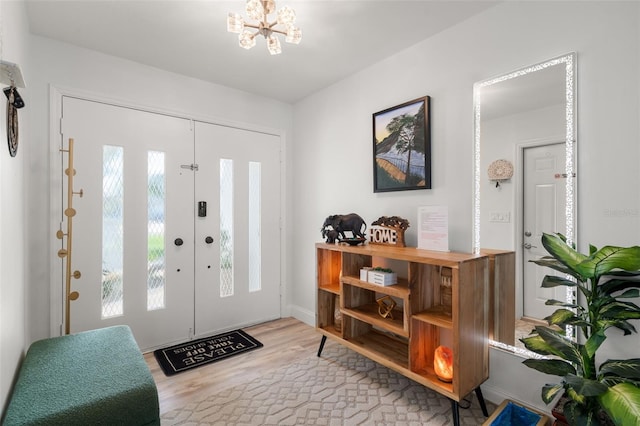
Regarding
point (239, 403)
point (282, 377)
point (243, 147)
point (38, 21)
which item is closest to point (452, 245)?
point (282, 377)

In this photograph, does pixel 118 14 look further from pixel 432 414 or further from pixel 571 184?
pixel 432 414

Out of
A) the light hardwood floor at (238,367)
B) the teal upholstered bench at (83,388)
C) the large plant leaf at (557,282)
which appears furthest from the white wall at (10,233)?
the large plant leaf at (557,282)

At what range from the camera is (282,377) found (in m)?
2.39

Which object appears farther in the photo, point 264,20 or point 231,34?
point 231,34

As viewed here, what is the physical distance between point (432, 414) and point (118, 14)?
3.32 meters

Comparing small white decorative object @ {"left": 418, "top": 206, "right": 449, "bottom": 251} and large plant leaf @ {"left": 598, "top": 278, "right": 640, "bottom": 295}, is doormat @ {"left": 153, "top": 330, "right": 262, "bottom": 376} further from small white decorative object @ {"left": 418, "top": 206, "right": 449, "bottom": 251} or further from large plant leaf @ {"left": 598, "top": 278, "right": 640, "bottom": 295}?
large plant leaf @ {"left": 598, "top": 278, "right": 640, "bottom": 295}

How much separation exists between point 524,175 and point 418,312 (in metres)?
1.08

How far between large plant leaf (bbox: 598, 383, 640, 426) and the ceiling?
7.14 feet

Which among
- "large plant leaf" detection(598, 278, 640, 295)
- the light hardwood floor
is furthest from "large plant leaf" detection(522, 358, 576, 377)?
the light hardwood floor

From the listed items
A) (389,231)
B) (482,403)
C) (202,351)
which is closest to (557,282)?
(482,403)

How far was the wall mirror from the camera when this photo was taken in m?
1.75

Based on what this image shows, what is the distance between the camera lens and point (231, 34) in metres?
2.33

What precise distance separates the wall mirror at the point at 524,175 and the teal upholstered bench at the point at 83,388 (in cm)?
207

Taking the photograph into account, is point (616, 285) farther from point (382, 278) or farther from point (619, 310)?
point (382, 278)
